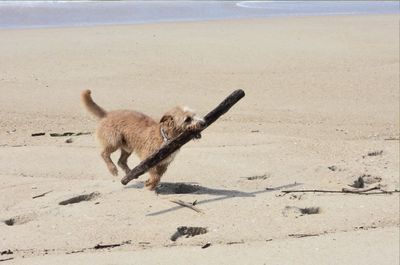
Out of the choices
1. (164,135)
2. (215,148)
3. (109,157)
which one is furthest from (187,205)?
(215,148)

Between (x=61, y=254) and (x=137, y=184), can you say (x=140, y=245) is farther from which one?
(x=137, y=184)

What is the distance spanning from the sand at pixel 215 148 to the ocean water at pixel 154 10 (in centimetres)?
305

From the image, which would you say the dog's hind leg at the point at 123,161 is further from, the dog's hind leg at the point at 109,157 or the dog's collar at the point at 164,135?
the dog's collar at the point at 164,135

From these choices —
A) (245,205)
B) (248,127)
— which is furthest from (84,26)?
(245,205)

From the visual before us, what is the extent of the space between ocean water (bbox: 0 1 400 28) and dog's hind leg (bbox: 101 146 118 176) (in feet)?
37.5

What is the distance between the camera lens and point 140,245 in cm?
554

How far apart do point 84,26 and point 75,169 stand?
35.9 ft

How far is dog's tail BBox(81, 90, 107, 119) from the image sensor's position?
728cm

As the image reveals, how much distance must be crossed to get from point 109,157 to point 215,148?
5.26 feet

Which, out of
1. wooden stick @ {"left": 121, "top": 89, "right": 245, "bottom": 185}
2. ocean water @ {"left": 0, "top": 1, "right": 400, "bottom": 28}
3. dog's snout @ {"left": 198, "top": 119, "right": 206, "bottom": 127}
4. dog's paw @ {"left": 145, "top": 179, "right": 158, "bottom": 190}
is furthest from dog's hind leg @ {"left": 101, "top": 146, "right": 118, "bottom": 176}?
ocean water @ {"left": 0, "top": 1, "right": 400, "bottom": 28}

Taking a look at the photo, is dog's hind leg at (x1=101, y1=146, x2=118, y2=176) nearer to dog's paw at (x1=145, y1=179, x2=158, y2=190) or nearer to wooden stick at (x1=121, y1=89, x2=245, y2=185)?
dog's paw at (x1=145, y1=179, x2=158, y2=190)

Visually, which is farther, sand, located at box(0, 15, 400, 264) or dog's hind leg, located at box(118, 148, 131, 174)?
dog's hind leg, located at box(118, 148, 131, 174)

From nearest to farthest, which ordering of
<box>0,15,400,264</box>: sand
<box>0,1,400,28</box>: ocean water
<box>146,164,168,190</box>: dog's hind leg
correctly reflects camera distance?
<box>0,15,400,264</box>: sand
<box>146,164,168,190</box>: dog's hind leg
<box>0,1,400,28</box>: ocean water

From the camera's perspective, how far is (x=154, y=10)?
73.1ft
